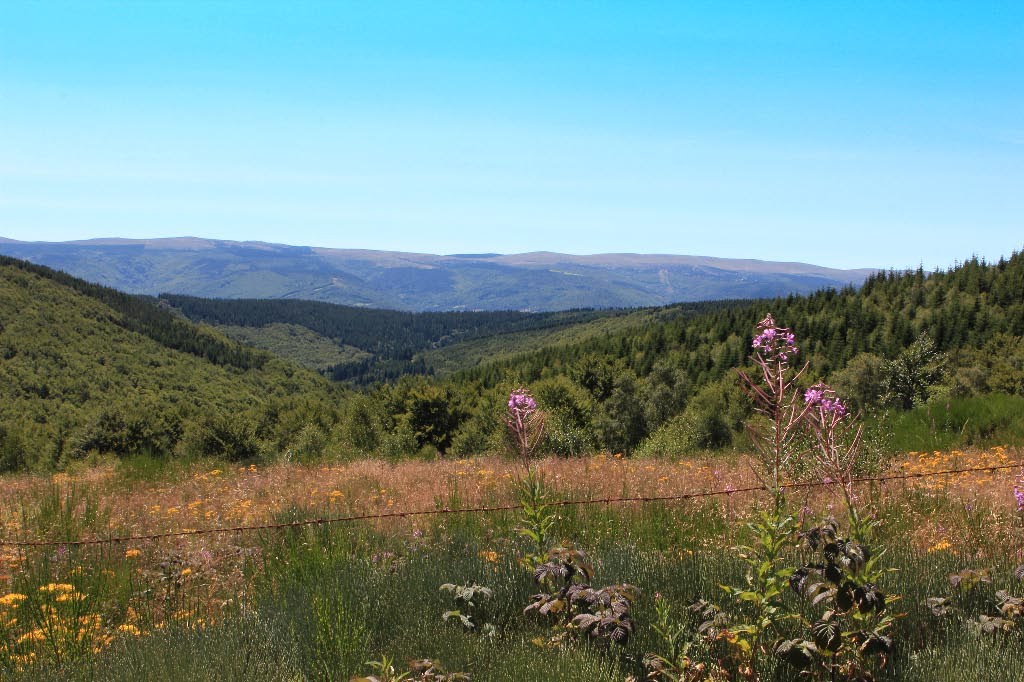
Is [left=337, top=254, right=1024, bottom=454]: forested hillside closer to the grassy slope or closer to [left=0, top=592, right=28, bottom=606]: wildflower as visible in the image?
[left=0, top=592, right=28, bottom=606]: wildflower

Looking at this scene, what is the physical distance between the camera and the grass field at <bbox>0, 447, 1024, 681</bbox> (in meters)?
3.35

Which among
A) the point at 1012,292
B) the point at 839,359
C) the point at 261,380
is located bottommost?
the point at 261,380

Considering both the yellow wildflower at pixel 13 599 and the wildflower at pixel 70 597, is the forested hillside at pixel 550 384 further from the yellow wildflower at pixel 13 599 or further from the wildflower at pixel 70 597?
the yellow wildflower at pixel 13 599

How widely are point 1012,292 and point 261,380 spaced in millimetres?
99483

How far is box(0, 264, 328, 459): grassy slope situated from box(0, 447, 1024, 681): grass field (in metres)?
60.8

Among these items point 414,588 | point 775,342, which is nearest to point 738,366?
point 414,588

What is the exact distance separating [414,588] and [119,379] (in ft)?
304

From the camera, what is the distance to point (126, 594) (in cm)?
452

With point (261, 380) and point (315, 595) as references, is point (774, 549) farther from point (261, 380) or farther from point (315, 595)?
point (261, 380)

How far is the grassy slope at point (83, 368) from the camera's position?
73188 mm

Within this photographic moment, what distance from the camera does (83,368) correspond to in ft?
271

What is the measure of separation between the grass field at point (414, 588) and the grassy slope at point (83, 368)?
6077 cm

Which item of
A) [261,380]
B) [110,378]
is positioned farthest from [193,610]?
[261,380]

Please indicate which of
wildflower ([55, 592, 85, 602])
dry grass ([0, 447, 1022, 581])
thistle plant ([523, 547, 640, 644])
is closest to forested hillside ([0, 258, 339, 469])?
dry grass ([0, 447, 1022, 581])
